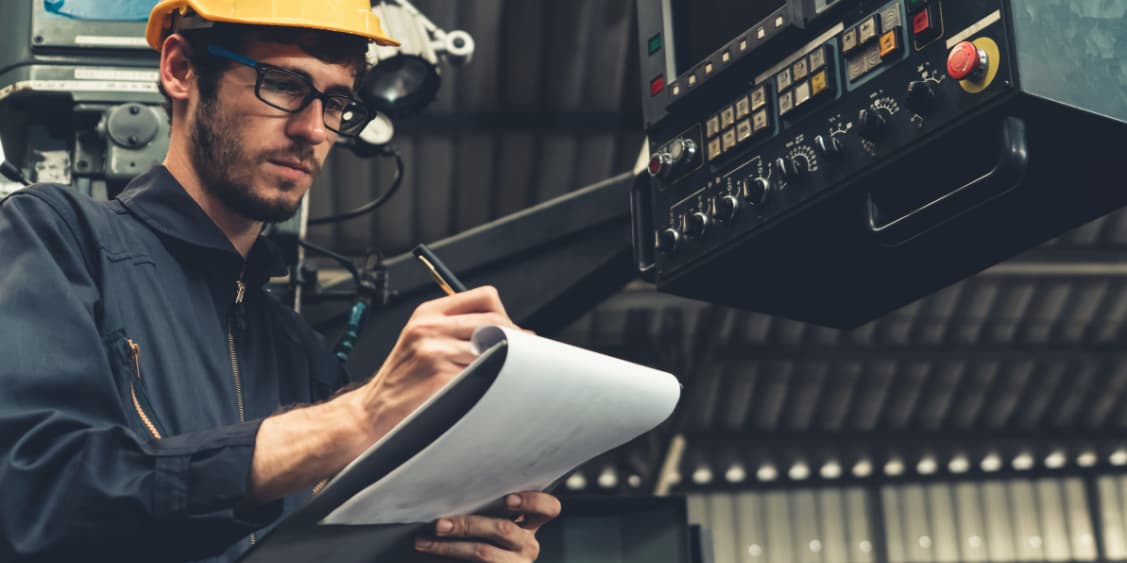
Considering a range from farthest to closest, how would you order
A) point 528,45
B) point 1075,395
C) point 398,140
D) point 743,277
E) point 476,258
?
point 1075,395 < point 398,140 < point 528,45 < point 476,258 < point 743,277

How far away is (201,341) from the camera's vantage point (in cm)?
130

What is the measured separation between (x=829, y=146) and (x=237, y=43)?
657 mm

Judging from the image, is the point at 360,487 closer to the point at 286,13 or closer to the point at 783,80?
the point at 286,13

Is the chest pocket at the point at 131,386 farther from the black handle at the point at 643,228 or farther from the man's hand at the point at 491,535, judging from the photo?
the black handle at the point at 643,228

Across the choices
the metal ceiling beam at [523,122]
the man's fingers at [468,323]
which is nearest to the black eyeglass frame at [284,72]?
the man's fingers at [468,323]

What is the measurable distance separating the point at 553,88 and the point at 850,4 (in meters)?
3.97

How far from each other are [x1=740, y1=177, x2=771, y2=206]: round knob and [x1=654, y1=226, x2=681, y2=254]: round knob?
0.14 m

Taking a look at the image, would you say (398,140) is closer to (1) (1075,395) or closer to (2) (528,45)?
(2) (528,45)

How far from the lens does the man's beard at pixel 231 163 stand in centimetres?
140

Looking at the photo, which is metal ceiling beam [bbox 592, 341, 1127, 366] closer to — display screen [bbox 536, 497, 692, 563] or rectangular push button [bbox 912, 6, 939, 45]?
display screen [bbox 536, 497, 692, 563]

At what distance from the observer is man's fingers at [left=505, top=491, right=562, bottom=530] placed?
1.10m

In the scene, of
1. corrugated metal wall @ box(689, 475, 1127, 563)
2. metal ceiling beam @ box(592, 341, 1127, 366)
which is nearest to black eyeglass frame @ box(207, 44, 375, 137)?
metal ceiling beam @ box(592, 341, 1127, 366)

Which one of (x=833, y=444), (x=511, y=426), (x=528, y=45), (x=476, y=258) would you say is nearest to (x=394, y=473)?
(x=511, y=426)

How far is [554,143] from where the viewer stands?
5746 millimetres
